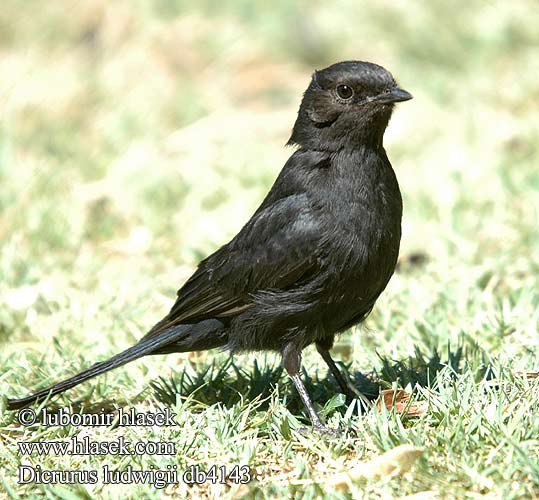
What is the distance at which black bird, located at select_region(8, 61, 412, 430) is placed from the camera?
12.7ft

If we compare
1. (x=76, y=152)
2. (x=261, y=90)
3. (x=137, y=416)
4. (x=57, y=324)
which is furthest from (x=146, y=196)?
(x=137, y=416)

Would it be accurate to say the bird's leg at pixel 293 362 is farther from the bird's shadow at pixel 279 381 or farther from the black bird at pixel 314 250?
the bird's shadow at pixel 279 381

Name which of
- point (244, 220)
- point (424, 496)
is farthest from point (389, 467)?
point (244, 220)

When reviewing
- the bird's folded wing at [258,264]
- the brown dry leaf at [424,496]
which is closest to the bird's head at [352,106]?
the bird's folded wing at [258,264]

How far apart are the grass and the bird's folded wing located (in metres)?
0.33

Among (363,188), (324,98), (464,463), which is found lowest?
(464,463)

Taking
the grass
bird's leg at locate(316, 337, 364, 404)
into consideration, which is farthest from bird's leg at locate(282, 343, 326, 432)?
bird's leg at locate(316, 337, 364, 404)

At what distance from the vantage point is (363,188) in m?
3.91

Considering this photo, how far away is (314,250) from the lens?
3.86 m

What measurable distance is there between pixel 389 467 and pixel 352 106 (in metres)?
1.59

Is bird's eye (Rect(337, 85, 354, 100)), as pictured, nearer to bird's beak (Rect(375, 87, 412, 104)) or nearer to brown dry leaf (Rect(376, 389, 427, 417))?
bird's beak (Rect(375, 87, 412, 104))

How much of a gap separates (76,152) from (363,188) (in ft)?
15.1

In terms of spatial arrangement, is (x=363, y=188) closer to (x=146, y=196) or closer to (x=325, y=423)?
(x=325, y=423)

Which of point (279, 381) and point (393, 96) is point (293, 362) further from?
point (393, 96)
